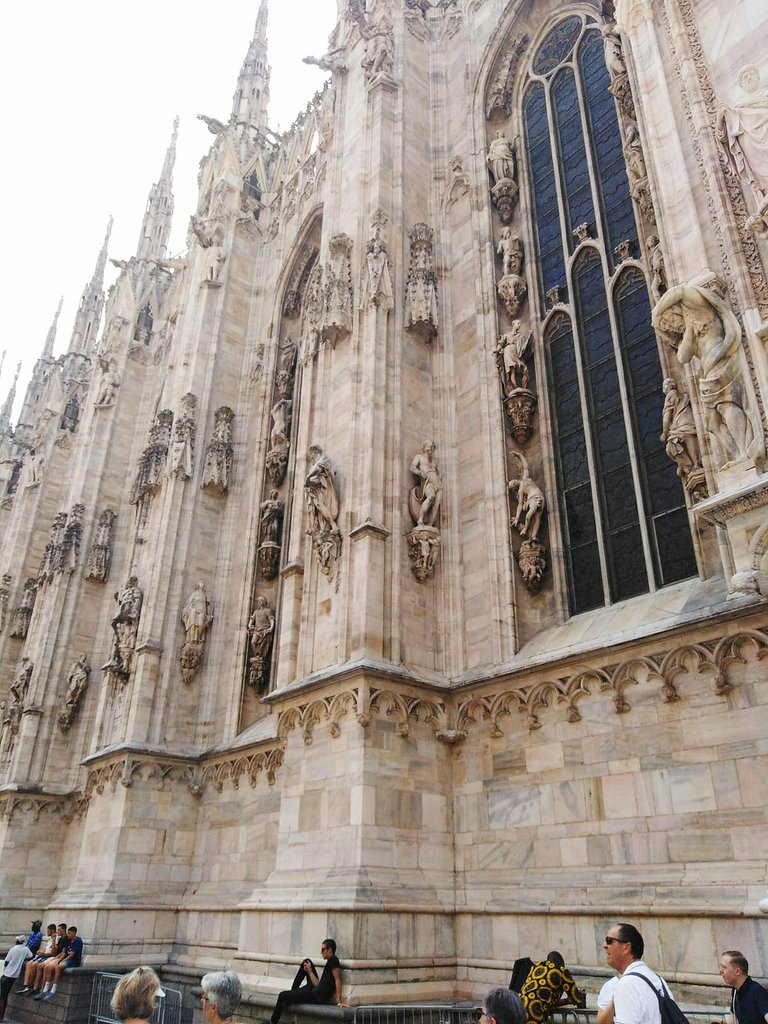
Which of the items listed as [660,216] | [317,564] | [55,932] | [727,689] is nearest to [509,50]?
[660,216]

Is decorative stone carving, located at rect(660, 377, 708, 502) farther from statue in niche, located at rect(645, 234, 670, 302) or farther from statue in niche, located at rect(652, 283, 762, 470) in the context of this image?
statue in niche, located at rect(645, 234, 670, 302)

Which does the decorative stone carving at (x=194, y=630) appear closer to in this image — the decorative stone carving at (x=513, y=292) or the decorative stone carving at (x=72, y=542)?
the decorative stone carving at (x=72, y=542)

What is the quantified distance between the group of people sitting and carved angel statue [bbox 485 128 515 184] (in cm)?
1383

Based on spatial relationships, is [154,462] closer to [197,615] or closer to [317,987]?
[197,615]

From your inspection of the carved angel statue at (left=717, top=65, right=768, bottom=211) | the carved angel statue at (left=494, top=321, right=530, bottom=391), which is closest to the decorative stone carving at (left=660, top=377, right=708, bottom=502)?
the carved angel statue at (left=717, top=65, right=768, bottom=211)

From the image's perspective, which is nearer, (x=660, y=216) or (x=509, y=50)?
(x=660, y=216)

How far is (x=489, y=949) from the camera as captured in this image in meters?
9.09

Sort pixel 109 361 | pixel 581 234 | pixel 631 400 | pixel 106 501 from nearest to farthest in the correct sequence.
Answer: pixel 631 400
pixel 581 234
pixel 106 501
pixel 109 361

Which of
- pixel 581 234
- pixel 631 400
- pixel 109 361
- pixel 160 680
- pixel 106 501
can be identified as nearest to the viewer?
pixel 631 400

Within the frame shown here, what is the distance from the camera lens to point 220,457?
17.6 meters

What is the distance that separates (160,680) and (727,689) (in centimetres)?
1051

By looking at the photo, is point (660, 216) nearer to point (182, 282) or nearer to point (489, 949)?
point (489, 949)

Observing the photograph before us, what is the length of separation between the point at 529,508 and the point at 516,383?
81.0 inches

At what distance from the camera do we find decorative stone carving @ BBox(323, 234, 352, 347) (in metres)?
13.4
